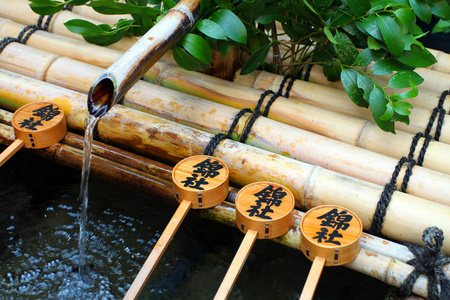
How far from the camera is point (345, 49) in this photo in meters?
3.12

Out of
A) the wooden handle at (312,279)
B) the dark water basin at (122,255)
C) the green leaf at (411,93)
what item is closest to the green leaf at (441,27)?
the green leaf at (411,93)

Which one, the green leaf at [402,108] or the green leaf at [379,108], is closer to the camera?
the green leaf at [402,108]

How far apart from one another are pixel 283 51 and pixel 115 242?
1950mm

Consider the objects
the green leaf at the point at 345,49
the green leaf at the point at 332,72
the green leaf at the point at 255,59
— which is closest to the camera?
the green leaf at the point at 345,49

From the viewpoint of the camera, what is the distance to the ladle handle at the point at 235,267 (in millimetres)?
2242

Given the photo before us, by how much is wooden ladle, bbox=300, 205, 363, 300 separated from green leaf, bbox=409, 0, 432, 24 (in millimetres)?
1431

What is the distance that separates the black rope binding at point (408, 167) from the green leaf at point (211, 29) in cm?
125

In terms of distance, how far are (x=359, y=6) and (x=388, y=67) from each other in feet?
1.33

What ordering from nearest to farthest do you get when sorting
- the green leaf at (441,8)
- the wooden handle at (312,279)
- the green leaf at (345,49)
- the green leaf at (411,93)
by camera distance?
the wooden handle at (312,279) < the green leaf at (411,93) < the green leaf at (345,49) < the green leaf at (441,8)

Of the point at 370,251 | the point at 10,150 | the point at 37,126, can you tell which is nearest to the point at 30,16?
the point at 37,126

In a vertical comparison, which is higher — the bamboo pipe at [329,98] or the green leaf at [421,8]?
the green leaf at [421,8]

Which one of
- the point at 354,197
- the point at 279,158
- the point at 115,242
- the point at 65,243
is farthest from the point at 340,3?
the point at 65,243

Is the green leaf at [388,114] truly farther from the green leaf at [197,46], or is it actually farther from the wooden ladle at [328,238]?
the green leaf at [197,46]

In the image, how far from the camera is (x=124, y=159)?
3100 millimetres
